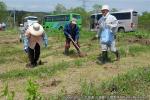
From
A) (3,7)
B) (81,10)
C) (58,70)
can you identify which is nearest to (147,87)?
(58,70)

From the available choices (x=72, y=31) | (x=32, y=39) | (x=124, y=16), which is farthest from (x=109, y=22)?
(x=124, y=16)

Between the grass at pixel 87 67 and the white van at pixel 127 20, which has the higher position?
the white van at pixel 127 20

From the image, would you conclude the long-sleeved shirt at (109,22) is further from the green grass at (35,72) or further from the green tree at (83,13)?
the green tree at (83,13)

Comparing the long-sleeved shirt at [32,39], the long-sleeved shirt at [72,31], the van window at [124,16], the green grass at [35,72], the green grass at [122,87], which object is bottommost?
the green grass at [35,72]

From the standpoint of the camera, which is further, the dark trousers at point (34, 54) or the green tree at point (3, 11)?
the green tree at point (3, 11)

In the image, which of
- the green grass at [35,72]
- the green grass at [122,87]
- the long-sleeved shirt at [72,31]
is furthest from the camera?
the long-sleeved shirt at [72,31]

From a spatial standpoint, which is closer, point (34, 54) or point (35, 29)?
point (35, 29)

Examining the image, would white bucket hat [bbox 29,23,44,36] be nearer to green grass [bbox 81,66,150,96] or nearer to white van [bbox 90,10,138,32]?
green grass [bbox 81,66,150,96]

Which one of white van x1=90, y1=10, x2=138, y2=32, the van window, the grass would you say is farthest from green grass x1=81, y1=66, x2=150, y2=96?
the van window

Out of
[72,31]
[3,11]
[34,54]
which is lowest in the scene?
[34,54]

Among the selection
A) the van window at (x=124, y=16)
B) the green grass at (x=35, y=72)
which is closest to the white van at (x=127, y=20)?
the van window at (x=124, y=16)

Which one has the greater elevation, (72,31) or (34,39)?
(72,31)

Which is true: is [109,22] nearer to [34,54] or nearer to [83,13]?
[34,54]

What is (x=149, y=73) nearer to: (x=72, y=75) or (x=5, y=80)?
(x=72, y=75)
